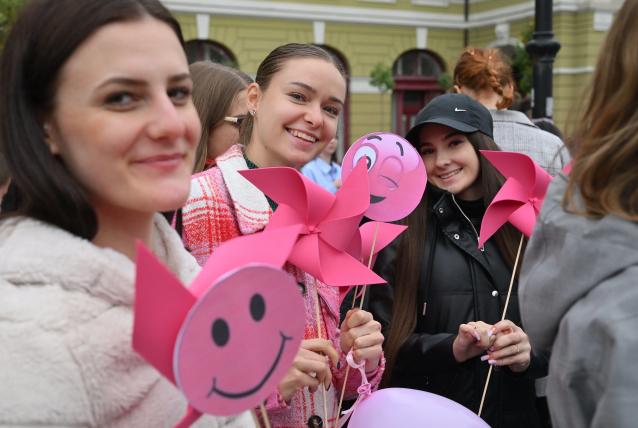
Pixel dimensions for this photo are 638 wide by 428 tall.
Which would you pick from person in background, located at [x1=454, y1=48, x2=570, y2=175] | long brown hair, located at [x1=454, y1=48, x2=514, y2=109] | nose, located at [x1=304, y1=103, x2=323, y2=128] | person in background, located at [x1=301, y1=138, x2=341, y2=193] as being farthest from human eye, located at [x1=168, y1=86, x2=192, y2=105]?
person in background, located at [x1=301, y1=138, x2=341, y2=193]

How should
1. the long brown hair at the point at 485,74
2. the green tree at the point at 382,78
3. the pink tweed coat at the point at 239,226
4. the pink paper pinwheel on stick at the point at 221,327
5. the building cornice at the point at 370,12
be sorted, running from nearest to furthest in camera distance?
the pink paper pinwheel on stick at the point at 221,327, the pink tweed coat at the point at 239,226, the long brown hair at the point at 485,74, the building cornice at the point at 370,12, the green tree at the point at 382,78

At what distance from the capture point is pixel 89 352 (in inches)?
46.7

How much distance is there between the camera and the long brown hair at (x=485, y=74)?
3.82 meters

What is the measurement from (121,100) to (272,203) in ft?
3.19

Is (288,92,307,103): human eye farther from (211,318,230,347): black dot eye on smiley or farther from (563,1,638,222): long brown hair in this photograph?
(211,318,230,347): black dot eye on smiley

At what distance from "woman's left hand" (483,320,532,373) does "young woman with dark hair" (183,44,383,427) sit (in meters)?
0.39

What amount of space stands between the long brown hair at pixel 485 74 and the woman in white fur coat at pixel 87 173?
2759 mm

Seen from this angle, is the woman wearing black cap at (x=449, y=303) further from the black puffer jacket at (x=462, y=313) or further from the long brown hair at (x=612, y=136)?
the long brown hair at (x=612, y=136)

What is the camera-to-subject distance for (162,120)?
4.21 ft

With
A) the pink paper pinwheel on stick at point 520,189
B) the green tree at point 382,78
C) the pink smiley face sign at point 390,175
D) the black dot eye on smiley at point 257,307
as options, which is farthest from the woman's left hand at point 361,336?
the green tree at point 382,78

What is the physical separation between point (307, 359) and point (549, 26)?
4597 millimetres

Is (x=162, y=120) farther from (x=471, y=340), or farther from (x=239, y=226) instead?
(x=471, y=340)

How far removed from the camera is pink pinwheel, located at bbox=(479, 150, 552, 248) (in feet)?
7.52

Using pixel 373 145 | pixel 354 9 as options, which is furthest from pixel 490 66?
pixel 354 9
